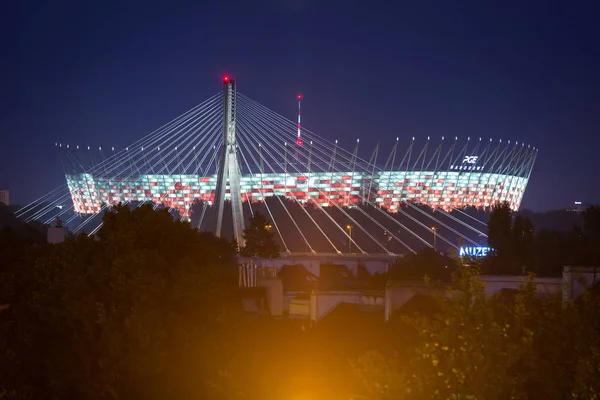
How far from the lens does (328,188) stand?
9669cm

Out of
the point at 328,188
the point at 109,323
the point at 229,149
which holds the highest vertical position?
the point at 229,149

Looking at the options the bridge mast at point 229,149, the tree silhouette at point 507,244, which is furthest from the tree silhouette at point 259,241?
the tree silhouette at point 507,244

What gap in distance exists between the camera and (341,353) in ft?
55.8

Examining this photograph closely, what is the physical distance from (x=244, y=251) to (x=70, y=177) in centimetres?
5703

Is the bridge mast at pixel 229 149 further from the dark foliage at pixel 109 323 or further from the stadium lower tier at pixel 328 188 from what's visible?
the stadium lower tier at pixel 328 188

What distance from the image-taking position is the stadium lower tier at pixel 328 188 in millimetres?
92688

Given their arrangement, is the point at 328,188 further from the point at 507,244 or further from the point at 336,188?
the point at 507,244

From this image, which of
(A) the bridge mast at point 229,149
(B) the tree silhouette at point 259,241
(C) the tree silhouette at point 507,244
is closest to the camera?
(C) the tree silhouette at point 507,244

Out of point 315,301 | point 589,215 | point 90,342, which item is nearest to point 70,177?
point 589,215

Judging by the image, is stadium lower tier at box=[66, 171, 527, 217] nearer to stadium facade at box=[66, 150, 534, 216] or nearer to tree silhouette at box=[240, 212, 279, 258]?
stadium facade at box=[66, 150, 534, 216]

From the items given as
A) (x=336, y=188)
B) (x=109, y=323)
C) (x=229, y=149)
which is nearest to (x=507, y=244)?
(x=229, y=149)

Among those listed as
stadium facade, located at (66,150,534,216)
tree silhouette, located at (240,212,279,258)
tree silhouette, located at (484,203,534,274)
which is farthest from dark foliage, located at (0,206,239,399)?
stadium facade, located at (66,150,534,216)

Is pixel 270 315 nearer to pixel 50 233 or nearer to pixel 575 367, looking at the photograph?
pixel 50 233

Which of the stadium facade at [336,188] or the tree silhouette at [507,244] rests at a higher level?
the stadium facade at [336,188]
